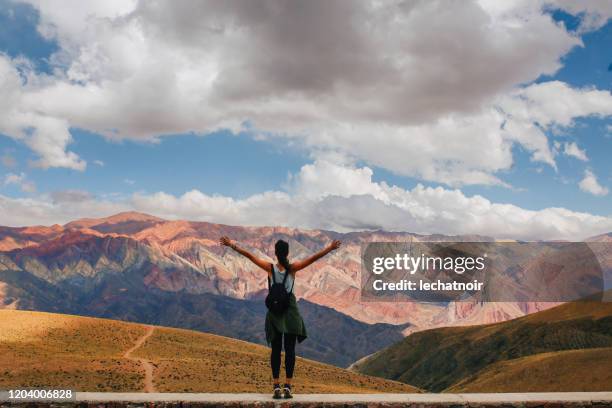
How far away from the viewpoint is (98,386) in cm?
5059

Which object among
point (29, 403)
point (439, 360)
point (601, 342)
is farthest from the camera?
point (439, 360)

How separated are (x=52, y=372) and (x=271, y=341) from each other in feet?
172

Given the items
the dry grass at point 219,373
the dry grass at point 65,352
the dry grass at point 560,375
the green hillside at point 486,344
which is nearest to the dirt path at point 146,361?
the dry grass at point 219,373

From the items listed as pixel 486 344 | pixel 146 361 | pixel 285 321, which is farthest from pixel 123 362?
pixel 486 344

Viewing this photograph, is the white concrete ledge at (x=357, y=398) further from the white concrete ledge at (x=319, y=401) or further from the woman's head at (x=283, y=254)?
the woman's head at (x=283, y=254)

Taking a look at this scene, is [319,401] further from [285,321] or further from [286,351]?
[285,321]

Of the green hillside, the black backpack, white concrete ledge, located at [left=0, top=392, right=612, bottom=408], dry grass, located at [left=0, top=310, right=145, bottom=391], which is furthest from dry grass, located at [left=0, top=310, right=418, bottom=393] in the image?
the green hillside

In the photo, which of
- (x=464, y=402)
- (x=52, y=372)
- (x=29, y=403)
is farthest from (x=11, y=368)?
(x=464, y=402)

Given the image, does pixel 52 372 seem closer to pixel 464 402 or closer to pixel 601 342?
pixel 464 402

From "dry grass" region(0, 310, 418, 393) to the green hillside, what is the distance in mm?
60154

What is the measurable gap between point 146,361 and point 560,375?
4875cm

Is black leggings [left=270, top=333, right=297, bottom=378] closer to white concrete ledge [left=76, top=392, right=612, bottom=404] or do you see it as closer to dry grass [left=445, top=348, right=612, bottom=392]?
white concrete ledge [left=76, top=392, right=612, bottom=404]

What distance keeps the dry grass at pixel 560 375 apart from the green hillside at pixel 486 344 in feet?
146

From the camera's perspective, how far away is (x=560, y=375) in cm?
6306
